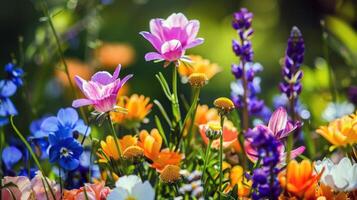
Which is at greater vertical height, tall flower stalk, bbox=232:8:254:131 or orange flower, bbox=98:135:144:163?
tall flower stalk, bbox=232:8:254:131

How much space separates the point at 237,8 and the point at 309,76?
1.38m

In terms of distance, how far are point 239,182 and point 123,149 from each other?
15 cm

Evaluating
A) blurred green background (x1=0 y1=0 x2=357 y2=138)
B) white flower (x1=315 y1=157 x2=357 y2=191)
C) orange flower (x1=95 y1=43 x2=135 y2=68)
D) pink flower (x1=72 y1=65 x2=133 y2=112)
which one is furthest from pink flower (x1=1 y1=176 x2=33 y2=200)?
orange flower (x1=95 y1=43 x2=135 y2=68)

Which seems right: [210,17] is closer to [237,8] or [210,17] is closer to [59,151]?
[237,8]

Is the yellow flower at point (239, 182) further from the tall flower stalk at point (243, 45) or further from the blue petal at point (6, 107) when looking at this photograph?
the blue petal at point (6, 107)

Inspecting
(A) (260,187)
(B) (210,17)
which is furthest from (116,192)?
(B) (210,17)

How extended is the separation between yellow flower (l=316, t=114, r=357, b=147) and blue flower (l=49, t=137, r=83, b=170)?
28 cm

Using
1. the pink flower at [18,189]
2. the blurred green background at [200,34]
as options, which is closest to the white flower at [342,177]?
the pink flower at [18,189]

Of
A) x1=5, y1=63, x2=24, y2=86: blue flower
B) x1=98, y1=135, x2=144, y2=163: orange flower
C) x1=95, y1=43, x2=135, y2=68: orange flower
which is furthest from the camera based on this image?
x1=95, y1=43, x2=135, y2=68: orange flower

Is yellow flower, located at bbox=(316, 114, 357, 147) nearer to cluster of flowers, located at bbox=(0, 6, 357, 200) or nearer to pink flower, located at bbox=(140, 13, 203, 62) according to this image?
cluster of flowers, located at bbox=(0, 6, 357, 200)

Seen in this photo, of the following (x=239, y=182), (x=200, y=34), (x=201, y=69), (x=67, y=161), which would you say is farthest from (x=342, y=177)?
(x=200, y=34)

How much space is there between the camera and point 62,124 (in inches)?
37.1

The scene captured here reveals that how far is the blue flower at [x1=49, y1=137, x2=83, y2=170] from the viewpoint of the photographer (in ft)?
2.91

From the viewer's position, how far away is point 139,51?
8.96ft
